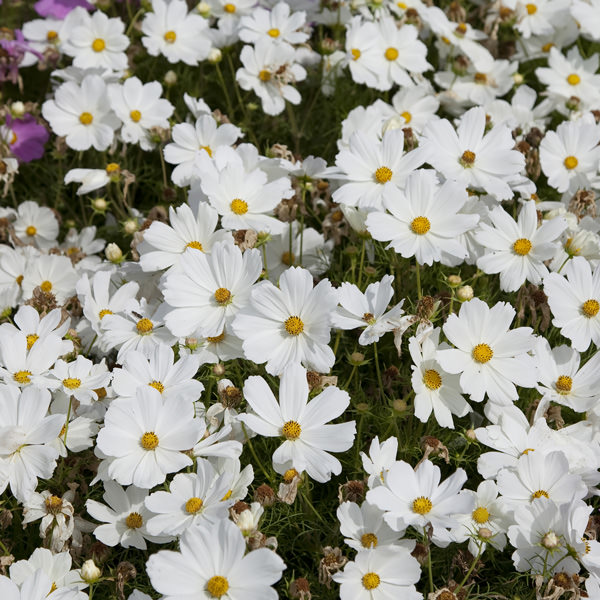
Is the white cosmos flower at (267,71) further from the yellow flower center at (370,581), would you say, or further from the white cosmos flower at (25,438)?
the yellow flower center at (370,581)

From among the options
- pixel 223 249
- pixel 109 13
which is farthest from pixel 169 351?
pixel 109 13

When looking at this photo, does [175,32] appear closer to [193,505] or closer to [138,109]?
[138,109]

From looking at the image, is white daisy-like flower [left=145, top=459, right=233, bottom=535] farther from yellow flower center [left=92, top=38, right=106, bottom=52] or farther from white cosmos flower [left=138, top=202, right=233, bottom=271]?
yellow flower center [left=92, top=38, right=106, bottom=52]

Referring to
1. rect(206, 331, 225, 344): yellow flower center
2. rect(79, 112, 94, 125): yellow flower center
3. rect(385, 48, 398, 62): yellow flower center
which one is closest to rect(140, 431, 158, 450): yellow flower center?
rect(206, 331, 225, 344): yellow flower center

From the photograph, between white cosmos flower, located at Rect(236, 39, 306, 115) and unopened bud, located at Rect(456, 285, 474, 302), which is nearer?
unopened bud, located at Rect(456, 285, 474, 302)

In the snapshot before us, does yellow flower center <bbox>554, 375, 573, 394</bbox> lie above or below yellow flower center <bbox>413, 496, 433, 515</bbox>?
above

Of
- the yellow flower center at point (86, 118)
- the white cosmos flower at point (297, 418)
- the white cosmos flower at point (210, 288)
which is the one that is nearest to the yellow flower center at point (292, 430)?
the white cosmos flower at point (297, 418)

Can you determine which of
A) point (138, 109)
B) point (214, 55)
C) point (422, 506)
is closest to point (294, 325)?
point (422, 506)
